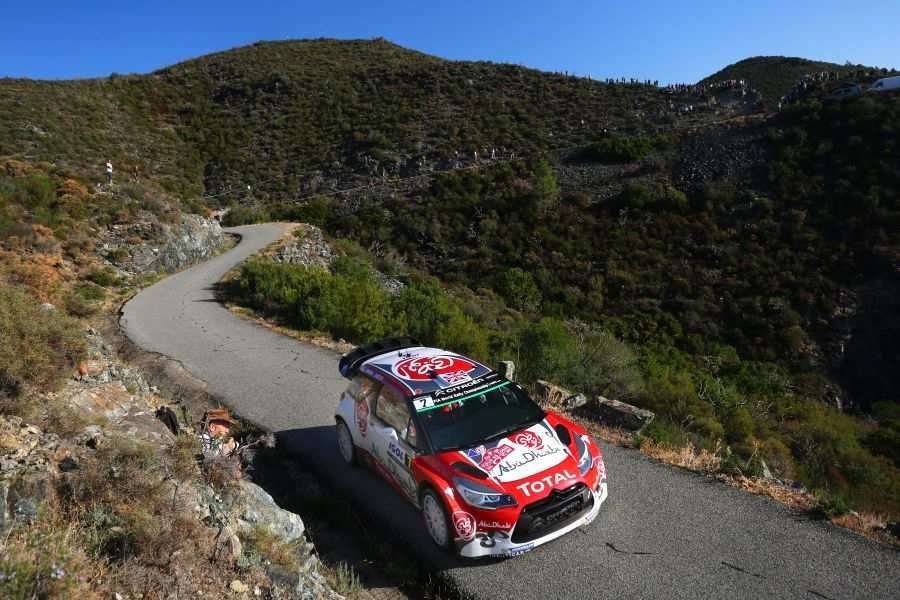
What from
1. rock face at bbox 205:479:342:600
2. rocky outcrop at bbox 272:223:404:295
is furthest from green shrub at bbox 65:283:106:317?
rock face at bbox 205:479:342:600

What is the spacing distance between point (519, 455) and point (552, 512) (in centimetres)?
61

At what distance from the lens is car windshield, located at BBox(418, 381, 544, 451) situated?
18.3 ft

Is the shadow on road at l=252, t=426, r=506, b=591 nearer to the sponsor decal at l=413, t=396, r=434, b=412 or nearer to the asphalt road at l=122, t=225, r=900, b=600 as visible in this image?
the asphalt road at l=122, t=225, r=900, b=600

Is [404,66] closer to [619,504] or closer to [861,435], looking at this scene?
[861,435]

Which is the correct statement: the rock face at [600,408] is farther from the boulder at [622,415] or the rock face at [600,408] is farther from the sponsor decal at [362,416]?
the sponsor decal at [362,416]

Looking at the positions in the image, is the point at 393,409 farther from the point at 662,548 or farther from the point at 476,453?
the point at 662,548

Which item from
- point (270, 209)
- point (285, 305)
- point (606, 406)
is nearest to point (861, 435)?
point (606, 406)

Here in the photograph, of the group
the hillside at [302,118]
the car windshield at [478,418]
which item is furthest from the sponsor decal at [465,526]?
the hillside at [302,118]

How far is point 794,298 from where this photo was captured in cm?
2342

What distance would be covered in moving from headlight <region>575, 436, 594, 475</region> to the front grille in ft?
0.70

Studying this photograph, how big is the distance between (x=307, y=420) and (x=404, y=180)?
33.5 metres

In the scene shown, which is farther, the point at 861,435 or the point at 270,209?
the point at 270,209

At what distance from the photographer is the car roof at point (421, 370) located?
6.11m

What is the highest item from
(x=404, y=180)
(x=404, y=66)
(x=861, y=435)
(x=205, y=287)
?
(x=404, y=66)
